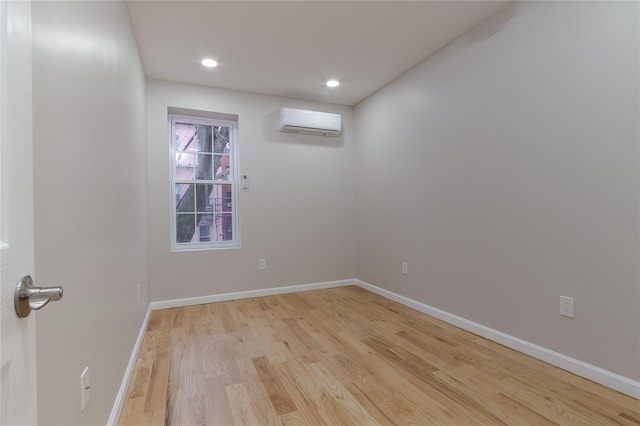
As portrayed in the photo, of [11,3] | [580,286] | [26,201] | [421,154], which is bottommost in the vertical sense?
[580,286]

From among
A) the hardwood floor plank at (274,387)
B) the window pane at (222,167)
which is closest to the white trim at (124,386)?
the hardwood floor plank at (274,387)

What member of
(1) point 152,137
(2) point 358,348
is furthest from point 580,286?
(1) point 152,137

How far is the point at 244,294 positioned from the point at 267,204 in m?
1.10

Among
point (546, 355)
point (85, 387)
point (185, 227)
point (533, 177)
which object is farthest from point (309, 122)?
point (85, 387)

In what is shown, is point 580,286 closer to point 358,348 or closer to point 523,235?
point 523,235

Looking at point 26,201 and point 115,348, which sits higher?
point 26,201

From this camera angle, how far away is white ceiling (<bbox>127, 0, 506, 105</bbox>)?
221cm

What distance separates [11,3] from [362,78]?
324 cm

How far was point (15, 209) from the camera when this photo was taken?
1.71ft

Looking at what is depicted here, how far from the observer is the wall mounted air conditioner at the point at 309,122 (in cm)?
368

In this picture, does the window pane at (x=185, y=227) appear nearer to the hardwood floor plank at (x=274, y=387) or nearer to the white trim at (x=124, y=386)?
the white trim at (x=124, y=386)

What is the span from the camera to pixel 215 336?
2.54m

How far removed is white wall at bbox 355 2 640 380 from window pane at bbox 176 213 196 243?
7.89ft

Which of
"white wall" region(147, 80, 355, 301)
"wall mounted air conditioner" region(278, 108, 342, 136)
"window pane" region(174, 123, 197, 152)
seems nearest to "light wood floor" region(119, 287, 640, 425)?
"white wall" region(147, 80, 355, 301)
